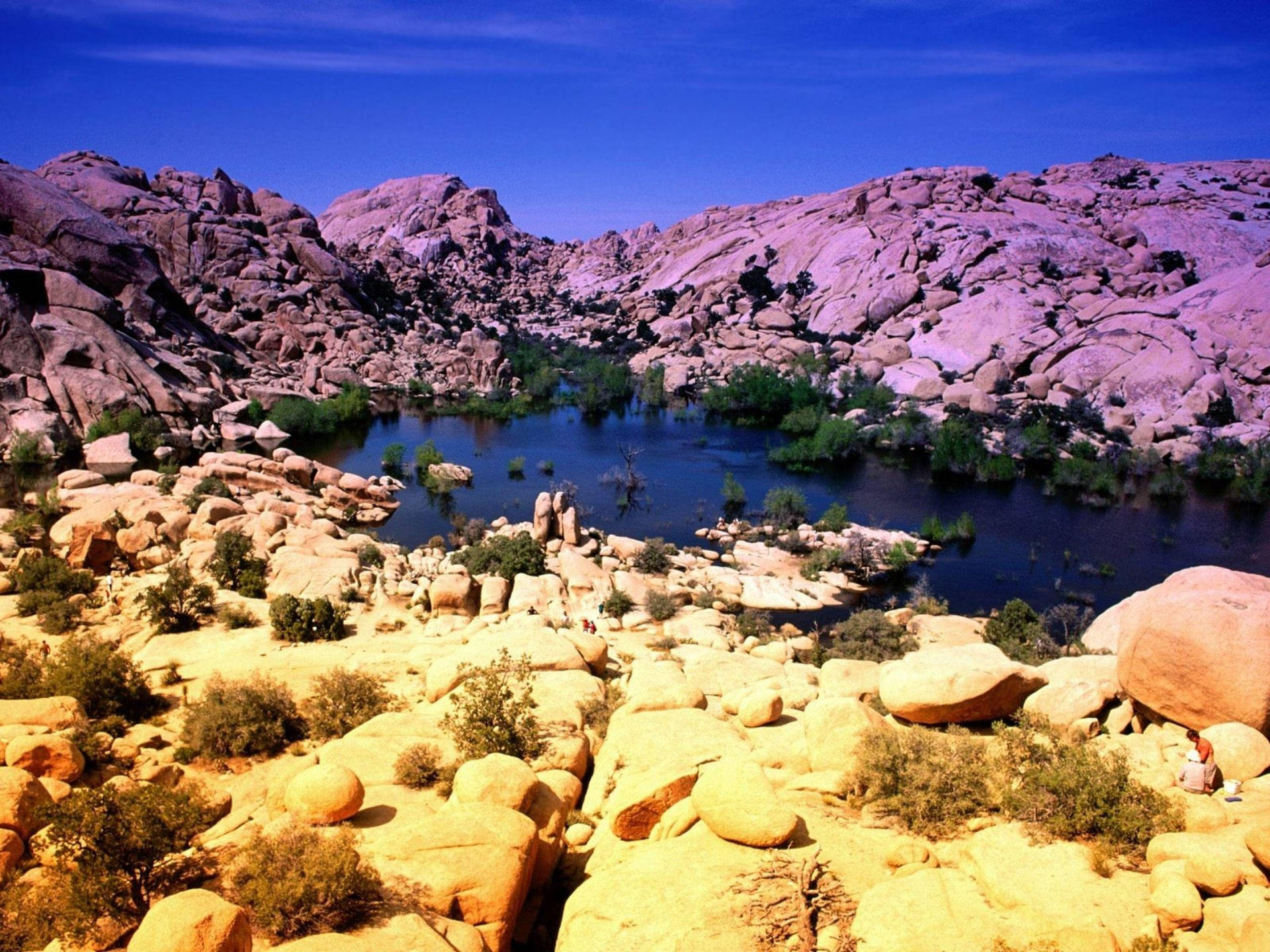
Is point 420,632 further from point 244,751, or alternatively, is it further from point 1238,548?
point 1238,548

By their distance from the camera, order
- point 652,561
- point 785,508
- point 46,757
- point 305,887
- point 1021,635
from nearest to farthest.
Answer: point 305,887
point 46,757
point 1021,635
point 652,561
point 785,508

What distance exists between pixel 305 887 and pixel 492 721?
446 cm

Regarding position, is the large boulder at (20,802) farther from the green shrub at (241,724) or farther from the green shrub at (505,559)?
the green shrub at (505,559)

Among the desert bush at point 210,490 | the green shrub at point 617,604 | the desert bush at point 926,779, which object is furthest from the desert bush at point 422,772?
the desert bush at point 210,490

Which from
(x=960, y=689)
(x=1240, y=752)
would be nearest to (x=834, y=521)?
(x=960, y=689)

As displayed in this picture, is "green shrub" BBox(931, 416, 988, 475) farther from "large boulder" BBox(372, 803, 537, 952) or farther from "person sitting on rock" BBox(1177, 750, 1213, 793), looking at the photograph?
"large boulder" BBox(372, 803, 537, 952)

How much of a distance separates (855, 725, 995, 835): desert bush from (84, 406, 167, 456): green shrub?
4053 cm

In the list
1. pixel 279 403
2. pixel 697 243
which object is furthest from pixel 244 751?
pixel 697 243

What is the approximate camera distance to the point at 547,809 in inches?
367

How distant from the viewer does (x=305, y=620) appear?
16.6m

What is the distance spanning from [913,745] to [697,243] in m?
113

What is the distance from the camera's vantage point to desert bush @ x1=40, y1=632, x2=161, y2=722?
40.2ft

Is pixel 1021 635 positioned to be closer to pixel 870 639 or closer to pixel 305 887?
pixel 870 639

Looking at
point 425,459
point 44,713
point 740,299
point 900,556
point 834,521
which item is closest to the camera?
point 44,713
